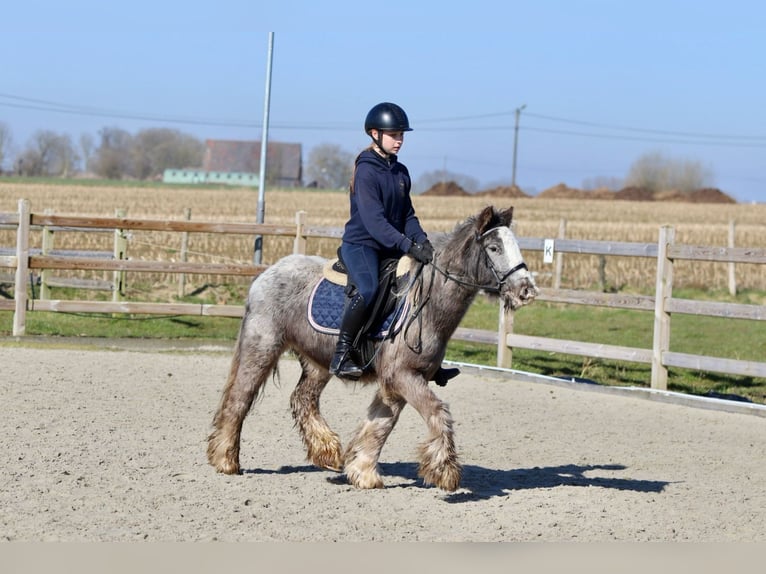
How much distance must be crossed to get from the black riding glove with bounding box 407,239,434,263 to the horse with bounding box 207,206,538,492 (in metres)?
0.11

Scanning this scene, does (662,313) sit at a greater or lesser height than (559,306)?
greater

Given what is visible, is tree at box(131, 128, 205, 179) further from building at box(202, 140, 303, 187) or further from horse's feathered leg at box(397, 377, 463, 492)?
horse's feathered leg at box(397, 377, 463, 492)

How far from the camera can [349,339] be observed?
7.09 m

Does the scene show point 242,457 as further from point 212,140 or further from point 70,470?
point 212,140

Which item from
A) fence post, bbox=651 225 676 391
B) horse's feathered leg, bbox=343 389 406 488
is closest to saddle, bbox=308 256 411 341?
horse's feathered leg, bbox=343 389 406 488

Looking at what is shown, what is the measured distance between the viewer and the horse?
21.9 ft

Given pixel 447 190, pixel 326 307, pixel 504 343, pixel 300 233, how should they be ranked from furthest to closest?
pixel 447 190
pixel 300 233
pixel 504 343
pixel 326 307

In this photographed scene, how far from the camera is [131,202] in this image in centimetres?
5528

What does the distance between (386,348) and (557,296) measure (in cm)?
607

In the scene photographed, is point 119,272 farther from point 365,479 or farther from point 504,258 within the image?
point 504,258

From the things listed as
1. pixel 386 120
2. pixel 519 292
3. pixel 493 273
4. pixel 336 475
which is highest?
pixel 386 120

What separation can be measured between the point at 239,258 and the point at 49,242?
8.84 metres

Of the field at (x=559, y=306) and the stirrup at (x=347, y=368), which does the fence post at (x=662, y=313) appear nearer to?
the field at (x=559, y=306)

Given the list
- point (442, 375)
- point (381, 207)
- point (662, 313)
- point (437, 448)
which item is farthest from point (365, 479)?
point (662, 313)
